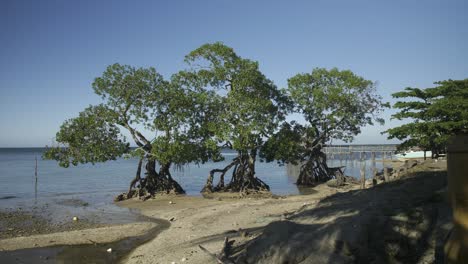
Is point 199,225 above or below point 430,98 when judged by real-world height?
below

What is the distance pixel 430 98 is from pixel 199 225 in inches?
619

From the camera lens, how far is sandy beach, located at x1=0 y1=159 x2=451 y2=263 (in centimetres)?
742

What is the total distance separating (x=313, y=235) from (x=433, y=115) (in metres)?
16.3

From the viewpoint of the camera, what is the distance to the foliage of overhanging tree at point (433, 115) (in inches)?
808

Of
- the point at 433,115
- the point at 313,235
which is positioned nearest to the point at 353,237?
the point at 313,235

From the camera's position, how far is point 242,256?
8367mm

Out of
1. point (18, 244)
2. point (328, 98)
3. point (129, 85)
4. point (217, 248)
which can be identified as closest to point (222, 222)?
point (217, 248)

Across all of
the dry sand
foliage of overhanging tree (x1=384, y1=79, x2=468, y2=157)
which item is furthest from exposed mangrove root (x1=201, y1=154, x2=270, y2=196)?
the dry sand

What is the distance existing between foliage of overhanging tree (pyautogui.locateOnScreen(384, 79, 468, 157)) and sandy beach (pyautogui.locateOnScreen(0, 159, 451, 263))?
884 centimetres

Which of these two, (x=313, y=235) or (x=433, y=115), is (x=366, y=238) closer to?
(x=313, y=235)

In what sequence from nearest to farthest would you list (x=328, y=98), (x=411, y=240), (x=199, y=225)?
(x=411, y=240) < (x=199, y=225) < (x=328, y=98)

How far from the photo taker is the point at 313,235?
809cm

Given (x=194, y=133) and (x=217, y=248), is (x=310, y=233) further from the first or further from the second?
(x=194, y=133)

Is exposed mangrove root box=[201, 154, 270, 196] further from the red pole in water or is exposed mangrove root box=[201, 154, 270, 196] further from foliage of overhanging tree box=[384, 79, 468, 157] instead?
the red pole in water
